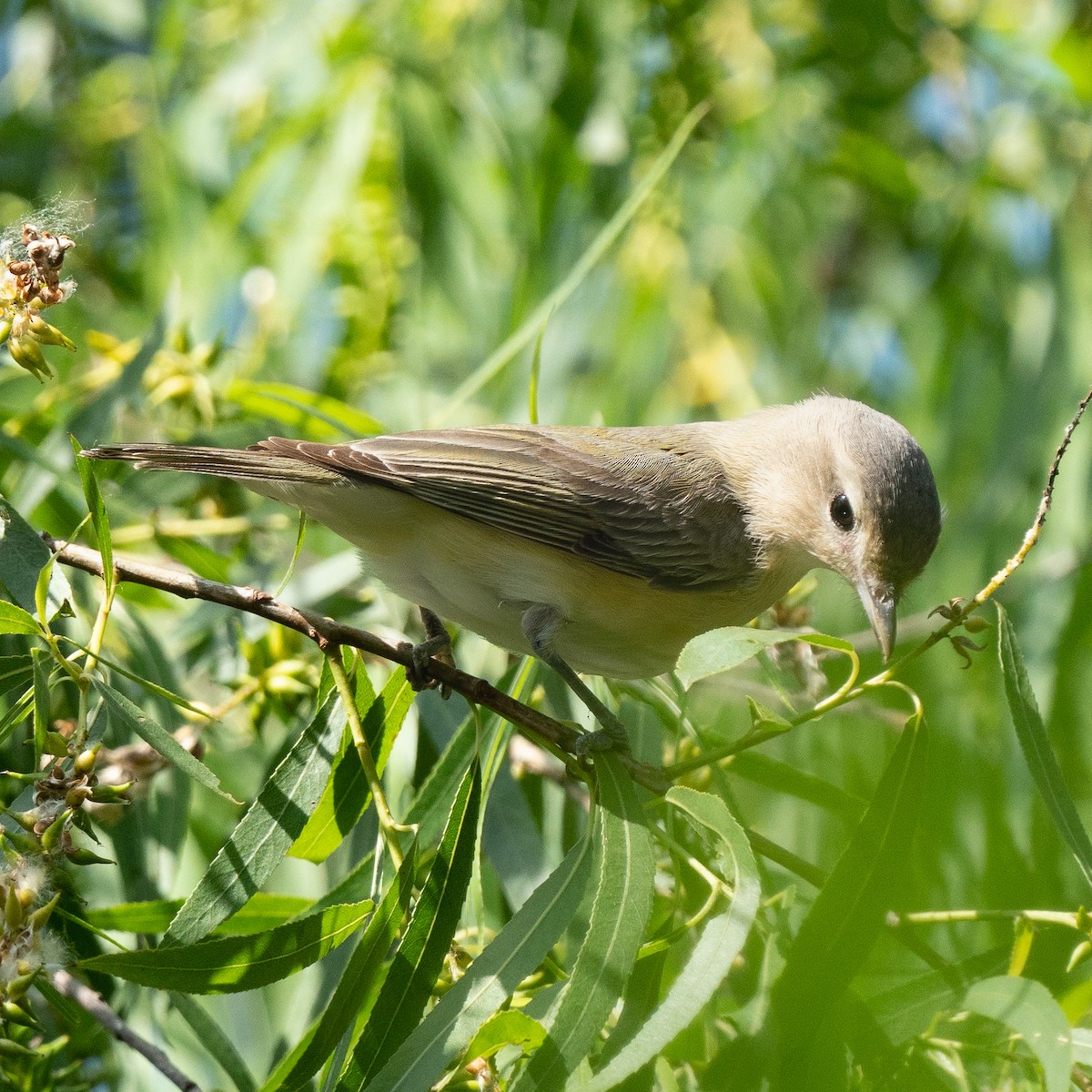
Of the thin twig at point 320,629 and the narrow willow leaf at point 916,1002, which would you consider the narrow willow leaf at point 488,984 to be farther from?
the narrow willow leaf at point 916,1002

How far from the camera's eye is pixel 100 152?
4.61 meters

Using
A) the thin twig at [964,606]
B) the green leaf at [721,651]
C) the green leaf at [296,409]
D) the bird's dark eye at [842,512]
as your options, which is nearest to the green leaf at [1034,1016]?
the thin twig at [964,606]

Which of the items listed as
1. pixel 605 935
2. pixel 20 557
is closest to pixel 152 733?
pixel 20 557

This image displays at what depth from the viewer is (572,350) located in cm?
Result: 377

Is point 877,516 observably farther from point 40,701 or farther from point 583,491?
point 40,701

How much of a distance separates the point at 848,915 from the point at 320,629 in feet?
2.98

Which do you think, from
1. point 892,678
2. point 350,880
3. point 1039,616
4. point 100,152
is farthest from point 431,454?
point 100,152

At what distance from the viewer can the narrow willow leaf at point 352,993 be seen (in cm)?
183

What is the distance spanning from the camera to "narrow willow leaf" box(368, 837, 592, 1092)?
5.65ft

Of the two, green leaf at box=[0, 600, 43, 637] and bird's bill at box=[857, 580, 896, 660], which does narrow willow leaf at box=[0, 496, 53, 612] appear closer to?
green leaf at box=[0, 600, 43, 637]

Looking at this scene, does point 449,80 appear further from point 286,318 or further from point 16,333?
point 16,333

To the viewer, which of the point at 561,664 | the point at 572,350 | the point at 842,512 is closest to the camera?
the point at 561,664

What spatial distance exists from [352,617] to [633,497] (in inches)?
29.9

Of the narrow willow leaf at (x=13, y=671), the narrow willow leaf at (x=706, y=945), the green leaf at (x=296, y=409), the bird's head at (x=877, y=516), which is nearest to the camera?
the narrow willow leaf at (x=706, y=945)
